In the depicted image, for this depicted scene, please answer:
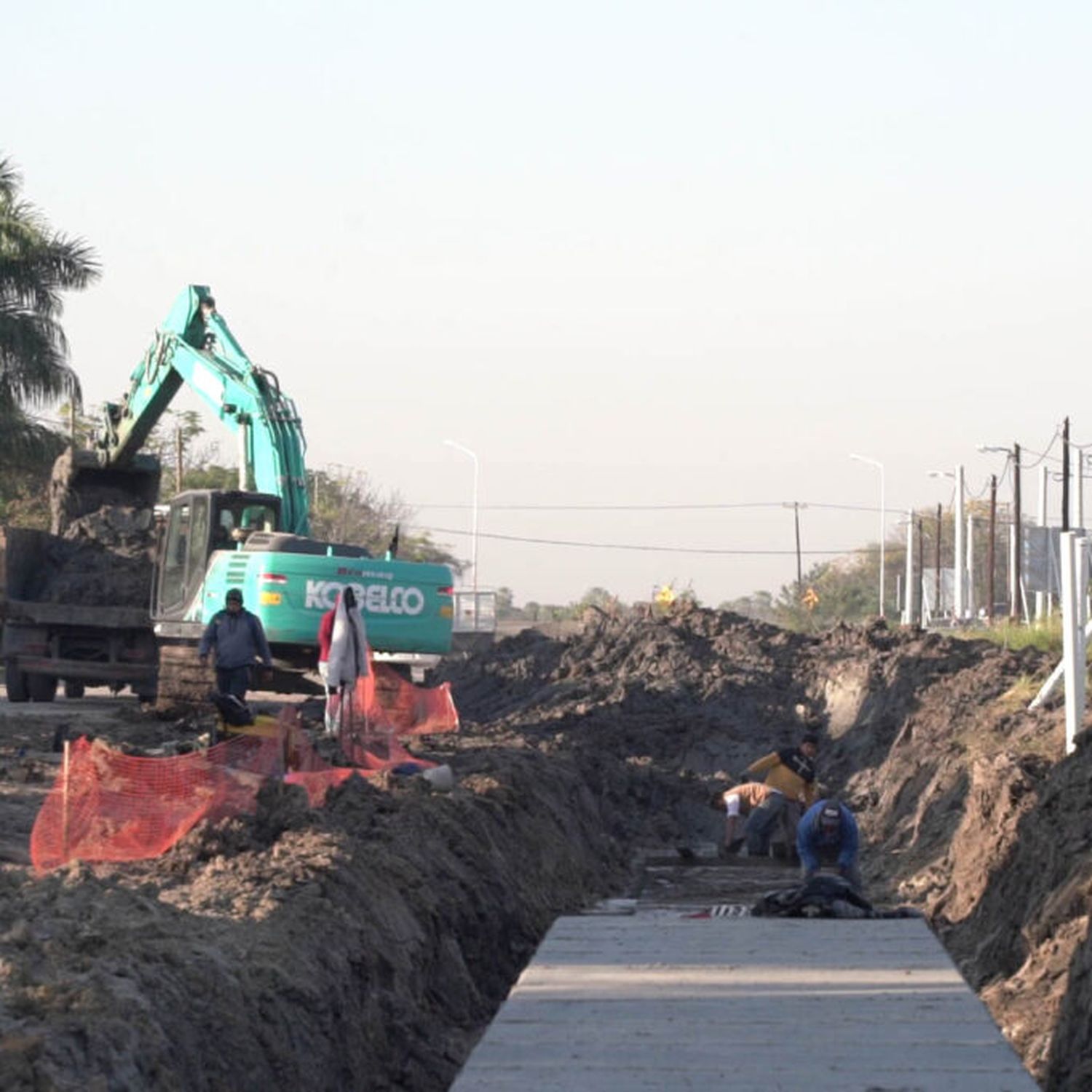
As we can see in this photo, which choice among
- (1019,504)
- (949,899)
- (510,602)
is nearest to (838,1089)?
(949,899)

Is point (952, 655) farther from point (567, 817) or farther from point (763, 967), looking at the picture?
point (763, 967)

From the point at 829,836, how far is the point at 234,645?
23.7ft

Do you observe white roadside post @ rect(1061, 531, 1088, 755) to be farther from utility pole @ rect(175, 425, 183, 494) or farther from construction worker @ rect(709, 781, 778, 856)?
utility pole @ rect(175, 425, 183, 494)

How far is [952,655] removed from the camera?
29.7 metres

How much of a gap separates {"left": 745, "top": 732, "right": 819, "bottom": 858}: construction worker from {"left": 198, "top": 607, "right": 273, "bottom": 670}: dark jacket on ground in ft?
16.1

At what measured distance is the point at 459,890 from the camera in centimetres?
1327

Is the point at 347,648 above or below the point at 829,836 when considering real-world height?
above

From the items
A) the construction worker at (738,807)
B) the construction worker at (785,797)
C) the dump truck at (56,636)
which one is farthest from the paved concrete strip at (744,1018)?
the dump truck at (56,636)

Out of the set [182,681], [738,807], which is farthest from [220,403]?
[738,807]

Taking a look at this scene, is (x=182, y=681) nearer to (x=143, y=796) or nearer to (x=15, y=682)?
(x=15, y=682)

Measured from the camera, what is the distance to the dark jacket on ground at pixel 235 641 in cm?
1916

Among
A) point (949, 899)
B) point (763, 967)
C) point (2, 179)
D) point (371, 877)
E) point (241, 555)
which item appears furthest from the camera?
point (2, 179)

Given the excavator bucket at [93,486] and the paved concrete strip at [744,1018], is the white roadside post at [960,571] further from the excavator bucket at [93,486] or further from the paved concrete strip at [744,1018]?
the paved concrete strip at [744,1018]

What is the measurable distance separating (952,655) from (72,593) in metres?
12.8
